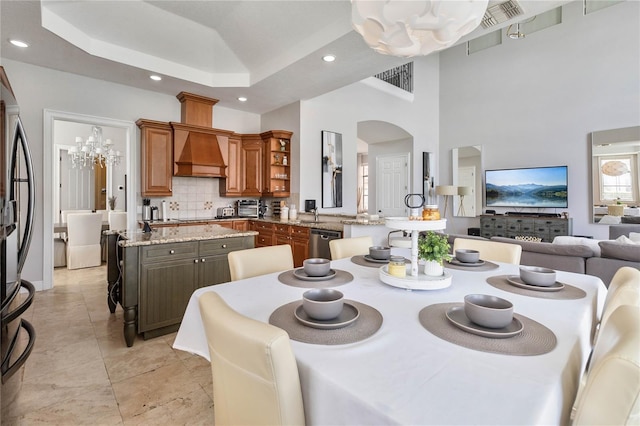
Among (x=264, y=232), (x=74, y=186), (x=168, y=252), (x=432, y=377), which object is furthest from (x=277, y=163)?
(x=74, y=186)

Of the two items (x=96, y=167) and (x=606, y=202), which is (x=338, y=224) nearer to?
(x=606, y=202)

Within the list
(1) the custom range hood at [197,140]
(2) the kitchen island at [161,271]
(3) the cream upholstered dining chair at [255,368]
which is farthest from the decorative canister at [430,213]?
(1) the custom range hood at [197,140]

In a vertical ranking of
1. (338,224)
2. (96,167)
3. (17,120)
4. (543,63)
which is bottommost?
(338,224)

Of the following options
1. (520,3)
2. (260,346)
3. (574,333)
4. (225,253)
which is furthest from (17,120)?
(520,3)

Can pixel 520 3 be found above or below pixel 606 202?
above

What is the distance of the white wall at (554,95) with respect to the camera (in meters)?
5.39

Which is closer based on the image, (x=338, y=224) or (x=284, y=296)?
(x=284, y=296)

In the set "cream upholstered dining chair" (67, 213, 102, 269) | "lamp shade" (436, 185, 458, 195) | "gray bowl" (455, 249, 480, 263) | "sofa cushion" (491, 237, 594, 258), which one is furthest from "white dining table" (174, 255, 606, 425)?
"lamp shade" (436, 185, 458, 195)

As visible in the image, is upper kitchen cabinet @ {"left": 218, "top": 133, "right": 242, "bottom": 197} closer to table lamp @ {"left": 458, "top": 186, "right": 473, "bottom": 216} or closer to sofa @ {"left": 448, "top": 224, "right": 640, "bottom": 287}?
sofa @ {"left": 448, "top": 224, "right": 640, "bottom": 287}

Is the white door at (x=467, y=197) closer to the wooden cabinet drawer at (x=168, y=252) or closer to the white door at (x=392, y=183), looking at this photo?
the white door at (x=392, y=183)

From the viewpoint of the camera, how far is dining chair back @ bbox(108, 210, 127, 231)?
5.52m

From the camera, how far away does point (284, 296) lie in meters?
1.31

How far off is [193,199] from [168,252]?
9.60 feet

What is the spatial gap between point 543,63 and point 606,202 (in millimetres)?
2983
